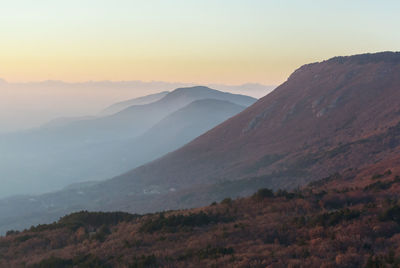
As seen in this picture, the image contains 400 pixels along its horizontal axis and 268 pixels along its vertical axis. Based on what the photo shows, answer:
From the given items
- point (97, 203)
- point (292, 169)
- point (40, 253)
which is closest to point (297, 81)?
point (292, 169)

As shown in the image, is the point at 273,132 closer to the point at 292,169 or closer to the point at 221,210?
the point at 292,169

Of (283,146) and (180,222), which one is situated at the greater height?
(283,146)

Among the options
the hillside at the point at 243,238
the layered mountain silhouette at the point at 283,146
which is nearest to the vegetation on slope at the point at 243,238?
the hillside at the point at 243,238

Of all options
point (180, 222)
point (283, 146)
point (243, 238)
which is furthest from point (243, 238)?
point (283, 146)

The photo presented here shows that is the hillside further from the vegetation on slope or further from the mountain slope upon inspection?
the mountain slope

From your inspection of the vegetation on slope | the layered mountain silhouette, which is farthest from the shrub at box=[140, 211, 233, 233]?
the layered mountain silhouette

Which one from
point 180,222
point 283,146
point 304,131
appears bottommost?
point 180,222

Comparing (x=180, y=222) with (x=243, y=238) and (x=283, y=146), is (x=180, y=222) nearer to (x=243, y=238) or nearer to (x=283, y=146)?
(x=243, y=238)
